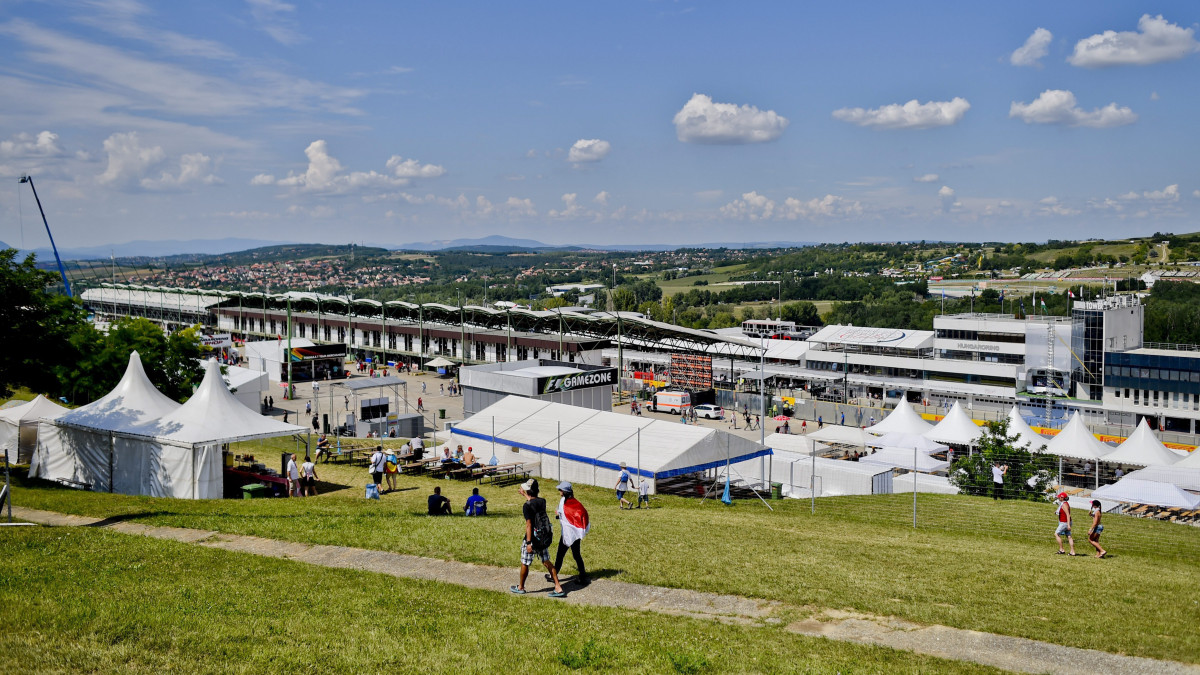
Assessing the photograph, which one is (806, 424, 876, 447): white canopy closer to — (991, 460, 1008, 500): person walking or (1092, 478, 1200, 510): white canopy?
(991, 460, 1008, 500): person walking

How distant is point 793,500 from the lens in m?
23.9

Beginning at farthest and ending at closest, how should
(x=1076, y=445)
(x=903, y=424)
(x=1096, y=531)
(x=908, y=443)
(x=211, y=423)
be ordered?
(x=903, y=424) < (x=908, y=443) < (x=1076, y=445) < (x=211, y=423) < (x=1096, y=531)

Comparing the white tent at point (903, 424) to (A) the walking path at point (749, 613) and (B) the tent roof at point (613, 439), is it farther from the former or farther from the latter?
(A) the walking path at point (749, 613)

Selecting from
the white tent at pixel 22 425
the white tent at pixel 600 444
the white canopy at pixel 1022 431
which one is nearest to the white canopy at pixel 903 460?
the white canopy at pixel 1022 431

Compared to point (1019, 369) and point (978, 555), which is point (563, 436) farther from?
point (1019, 369)

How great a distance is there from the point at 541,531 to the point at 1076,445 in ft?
89.5

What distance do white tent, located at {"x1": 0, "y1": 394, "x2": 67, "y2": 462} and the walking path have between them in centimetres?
1773

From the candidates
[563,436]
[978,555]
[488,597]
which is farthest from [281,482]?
[978,555]

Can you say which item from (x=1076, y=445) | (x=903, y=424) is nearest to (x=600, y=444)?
(x=903, y=424)

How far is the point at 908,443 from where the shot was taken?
33.6 meters

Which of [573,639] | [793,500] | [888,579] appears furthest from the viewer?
[793,500]

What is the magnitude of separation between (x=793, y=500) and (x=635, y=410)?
1187 inches

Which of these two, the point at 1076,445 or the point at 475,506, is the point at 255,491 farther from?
the point at 1076,445

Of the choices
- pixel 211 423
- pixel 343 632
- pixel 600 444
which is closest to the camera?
pixel 343 632
